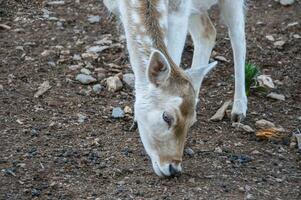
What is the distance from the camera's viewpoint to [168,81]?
634cm

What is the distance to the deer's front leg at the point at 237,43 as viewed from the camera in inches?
316

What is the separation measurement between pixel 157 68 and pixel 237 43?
7.09 ft

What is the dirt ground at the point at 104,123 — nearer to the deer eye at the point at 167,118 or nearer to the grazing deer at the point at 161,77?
the grazing deer at the point at 161,77

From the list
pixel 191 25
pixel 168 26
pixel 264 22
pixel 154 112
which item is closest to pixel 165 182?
pixel 154 112

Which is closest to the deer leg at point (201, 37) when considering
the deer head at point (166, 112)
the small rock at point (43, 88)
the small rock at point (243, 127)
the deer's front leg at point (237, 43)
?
the deer's front leg at point (237, 43)

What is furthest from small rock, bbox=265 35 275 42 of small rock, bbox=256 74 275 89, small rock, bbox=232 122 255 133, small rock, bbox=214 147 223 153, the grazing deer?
small rock, bbox=214 147 223 153

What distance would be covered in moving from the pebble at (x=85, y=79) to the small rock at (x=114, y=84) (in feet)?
0.64

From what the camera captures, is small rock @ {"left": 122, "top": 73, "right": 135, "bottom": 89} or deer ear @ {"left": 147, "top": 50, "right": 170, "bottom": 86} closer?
deer ear @ {"left": 147, "top": 50, "right": 170, "bottom": 86}

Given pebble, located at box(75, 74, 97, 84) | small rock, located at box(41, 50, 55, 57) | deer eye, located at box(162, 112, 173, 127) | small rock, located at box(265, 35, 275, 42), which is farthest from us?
small rock, located at box(265, 35, 275, 42)

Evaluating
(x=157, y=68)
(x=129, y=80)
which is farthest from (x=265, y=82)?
(x=157, y=68)

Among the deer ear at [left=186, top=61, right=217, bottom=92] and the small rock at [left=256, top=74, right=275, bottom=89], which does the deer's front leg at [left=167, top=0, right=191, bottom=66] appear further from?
the small rock at [left=256, top=74, right=275, bottom=89]

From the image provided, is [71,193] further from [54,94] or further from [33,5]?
[33,5]

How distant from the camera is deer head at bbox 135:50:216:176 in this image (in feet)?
20.6

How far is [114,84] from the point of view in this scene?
27.0 ft
